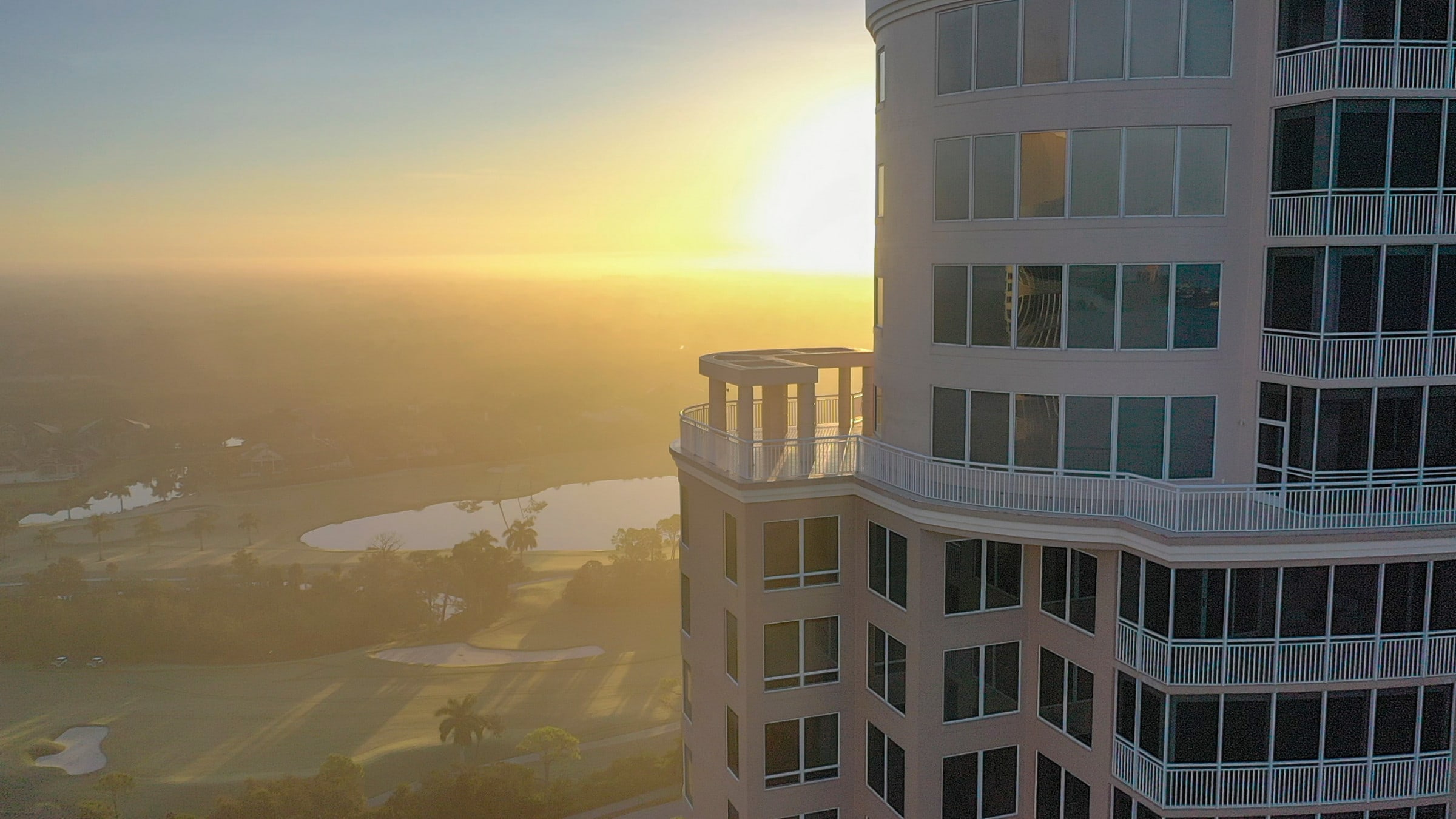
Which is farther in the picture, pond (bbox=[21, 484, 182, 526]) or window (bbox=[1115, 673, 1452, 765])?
pond (bbox=[21, 484, 182, 526])

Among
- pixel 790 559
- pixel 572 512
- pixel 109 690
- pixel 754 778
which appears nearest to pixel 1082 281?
pixel 790 559

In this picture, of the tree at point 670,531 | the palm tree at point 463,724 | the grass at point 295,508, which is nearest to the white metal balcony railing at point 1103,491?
the palm tree at point 463,724

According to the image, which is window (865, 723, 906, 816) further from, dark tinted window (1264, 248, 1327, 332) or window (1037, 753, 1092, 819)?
dark tinted window (1264, 248, 1327, 332)

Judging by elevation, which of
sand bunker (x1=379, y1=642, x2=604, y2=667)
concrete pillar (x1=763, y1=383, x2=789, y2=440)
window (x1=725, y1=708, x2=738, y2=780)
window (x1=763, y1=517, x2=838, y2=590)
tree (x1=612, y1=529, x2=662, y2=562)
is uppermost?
concrete pillar (x1=763, y1=383, x2=789, y2=440)

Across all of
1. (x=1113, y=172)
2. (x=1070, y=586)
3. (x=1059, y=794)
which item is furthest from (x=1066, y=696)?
(x=1113, y=172)

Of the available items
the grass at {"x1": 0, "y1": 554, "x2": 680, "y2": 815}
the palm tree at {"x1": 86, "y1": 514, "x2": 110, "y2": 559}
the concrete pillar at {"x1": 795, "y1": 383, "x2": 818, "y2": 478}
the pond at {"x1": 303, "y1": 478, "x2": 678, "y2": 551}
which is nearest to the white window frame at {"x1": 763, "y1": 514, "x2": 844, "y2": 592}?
the concrete pillar at {"x1": 795, "y1": 383, "x2": 818, "y2": 478}

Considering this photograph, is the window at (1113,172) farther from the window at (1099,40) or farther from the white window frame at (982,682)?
the white window frame at (982,682)

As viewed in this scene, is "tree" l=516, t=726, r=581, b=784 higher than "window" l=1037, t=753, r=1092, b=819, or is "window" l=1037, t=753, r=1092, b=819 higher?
"window" l=1037, t=753, r=1092, b=819
